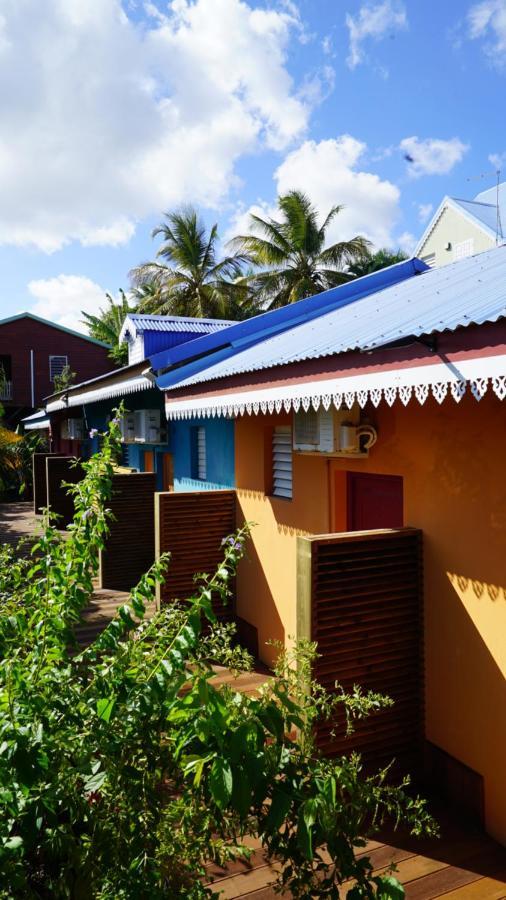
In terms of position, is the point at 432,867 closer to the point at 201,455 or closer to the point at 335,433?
the point at 335,433

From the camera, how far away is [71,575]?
2.55 metres

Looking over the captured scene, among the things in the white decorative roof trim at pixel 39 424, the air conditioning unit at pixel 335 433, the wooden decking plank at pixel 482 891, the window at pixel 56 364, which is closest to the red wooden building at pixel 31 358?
the window at pixel 56 364

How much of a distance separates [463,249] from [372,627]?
2393 cm

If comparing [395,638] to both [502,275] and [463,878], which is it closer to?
[463,878]

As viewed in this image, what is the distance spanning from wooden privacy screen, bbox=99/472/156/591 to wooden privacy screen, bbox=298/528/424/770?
660 cm

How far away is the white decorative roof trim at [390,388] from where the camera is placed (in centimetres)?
288

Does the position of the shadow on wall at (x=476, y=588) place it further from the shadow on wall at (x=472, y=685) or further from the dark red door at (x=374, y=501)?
the dark red door at (x=374, y=501)

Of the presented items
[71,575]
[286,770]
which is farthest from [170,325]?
[286,770]

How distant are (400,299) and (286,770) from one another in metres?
4.95

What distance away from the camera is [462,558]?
4.00 meters

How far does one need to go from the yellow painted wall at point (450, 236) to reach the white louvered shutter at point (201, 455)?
18.3 metres

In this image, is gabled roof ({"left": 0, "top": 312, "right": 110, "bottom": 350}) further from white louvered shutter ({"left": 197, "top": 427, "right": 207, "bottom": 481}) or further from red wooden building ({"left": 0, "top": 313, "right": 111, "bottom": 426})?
white louvered shutter ({"left": 197, "top": 427, "right": 207, "bottom": 481})

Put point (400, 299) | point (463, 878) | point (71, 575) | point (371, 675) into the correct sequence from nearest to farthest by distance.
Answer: point (71, 575) < point (463, 878) < point (371, 675) < point (400, 299)

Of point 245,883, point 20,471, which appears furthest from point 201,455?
point 20,471
